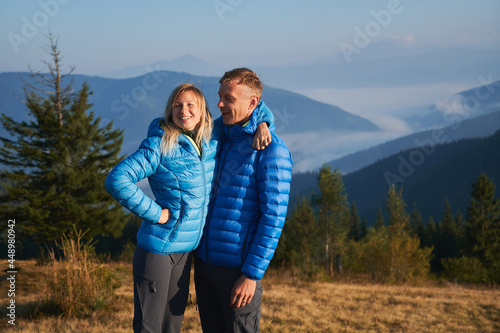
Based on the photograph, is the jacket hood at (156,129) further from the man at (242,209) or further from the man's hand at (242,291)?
the man's hand at (242,291)

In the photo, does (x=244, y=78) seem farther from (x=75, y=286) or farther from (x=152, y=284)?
(x=75, y=286)

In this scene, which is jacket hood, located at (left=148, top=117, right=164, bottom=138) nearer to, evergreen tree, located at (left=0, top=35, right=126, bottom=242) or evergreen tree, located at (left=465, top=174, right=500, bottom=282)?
evergreen tree, located at (left=0, top=35, right=126, bottom=242)

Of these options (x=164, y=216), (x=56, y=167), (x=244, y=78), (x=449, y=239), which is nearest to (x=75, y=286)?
(x=164, y=216)

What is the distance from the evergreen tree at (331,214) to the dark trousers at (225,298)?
92.7 ft

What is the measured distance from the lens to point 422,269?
31562 mm

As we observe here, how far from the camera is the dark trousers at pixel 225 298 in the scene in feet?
9.54

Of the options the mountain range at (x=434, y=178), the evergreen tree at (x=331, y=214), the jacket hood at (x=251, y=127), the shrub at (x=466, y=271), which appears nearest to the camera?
the jacket hood at (x=251, y=127)

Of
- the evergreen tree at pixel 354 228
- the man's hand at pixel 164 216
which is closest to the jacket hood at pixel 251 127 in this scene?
the man's hand at pixel 164 216

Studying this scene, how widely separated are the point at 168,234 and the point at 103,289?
168 inches

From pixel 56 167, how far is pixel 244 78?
99.7 feet

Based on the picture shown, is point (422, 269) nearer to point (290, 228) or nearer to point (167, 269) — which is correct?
point (290, 228)

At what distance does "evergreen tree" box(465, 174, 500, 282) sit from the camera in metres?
45.2

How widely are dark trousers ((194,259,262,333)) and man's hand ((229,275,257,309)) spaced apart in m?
0.06

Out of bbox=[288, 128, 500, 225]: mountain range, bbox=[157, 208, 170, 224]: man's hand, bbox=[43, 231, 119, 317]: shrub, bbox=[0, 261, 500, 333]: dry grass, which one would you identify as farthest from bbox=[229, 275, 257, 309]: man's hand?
bbox=[288, 128, 500, 225]: mountain range
